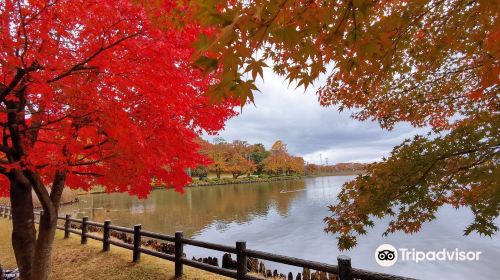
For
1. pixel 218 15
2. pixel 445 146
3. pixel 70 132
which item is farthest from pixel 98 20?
pixel 445 146

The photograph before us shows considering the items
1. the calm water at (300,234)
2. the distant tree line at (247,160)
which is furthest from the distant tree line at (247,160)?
the calm water at (300,234)

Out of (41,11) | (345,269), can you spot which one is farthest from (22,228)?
(345,269)

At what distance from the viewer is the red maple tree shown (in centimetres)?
489

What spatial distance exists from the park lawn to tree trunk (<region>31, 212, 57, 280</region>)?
6.68 feet

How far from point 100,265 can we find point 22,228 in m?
3.68

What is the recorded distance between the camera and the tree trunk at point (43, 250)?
268 inches

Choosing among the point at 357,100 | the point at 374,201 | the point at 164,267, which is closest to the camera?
the point at 374,201

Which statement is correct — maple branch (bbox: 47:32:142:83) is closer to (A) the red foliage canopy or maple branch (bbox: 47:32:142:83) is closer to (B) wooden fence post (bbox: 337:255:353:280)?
(A) the red foliage canopy

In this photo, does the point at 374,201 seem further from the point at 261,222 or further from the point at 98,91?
the point at 261,222

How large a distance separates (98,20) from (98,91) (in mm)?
1227

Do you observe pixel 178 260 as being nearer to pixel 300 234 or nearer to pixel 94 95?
pixel 94 95

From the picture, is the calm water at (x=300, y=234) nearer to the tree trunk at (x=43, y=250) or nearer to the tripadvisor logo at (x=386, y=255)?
the tripadvisor logo at (x=386, y=255)

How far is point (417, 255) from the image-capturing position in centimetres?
1488

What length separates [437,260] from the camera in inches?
553
